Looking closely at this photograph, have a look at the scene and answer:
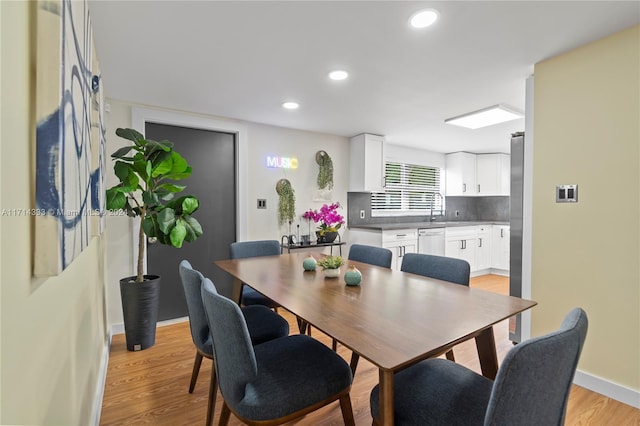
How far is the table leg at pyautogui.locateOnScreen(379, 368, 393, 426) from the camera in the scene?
96 cm

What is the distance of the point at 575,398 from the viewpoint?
6.56ft

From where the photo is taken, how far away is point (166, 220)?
244 cm

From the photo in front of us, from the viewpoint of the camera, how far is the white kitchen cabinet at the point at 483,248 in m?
5.57

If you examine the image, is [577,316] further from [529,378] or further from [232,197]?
[232,197]

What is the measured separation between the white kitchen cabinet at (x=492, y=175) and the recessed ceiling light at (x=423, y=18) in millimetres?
4803

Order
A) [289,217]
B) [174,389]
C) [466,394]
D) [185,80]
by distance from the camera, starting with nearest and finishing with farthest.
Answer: [466,394], [174,389], [185,80], [289,217]

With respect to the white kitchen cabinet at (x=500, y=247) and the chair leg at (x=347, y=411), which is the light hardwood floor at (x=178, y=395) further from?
the white kitchen cabinet at (x=500, y=247)

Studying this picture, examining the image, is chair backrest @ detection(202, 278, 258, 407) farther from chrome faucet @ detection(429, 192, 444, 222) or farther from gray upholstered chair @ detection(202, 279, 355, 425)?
chrome faucet @ detection(429, 192, 444, 222)

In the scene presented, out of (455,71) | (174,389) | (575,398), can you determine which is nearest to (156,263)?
(174,389)

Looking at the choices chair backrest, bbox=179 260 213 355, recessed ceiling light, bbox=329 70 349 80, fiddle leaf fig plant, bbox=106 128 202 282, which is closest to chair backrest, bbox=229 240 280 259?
fiddle leaf fig plant, bbox=106 128 202 282

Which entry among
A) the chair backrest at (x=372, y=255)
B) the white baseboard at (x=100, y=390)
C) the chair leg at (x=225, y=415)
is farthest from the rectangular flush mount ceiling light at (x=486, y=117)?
the white baseboard at (x=100, y=390)

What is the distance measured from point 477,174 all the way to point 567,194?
4050mm

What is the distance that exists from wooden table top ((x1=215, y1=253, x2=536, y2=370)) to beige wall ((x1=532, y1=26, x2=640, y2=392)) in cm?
106

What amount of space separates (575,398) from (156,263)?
3.67 metres
